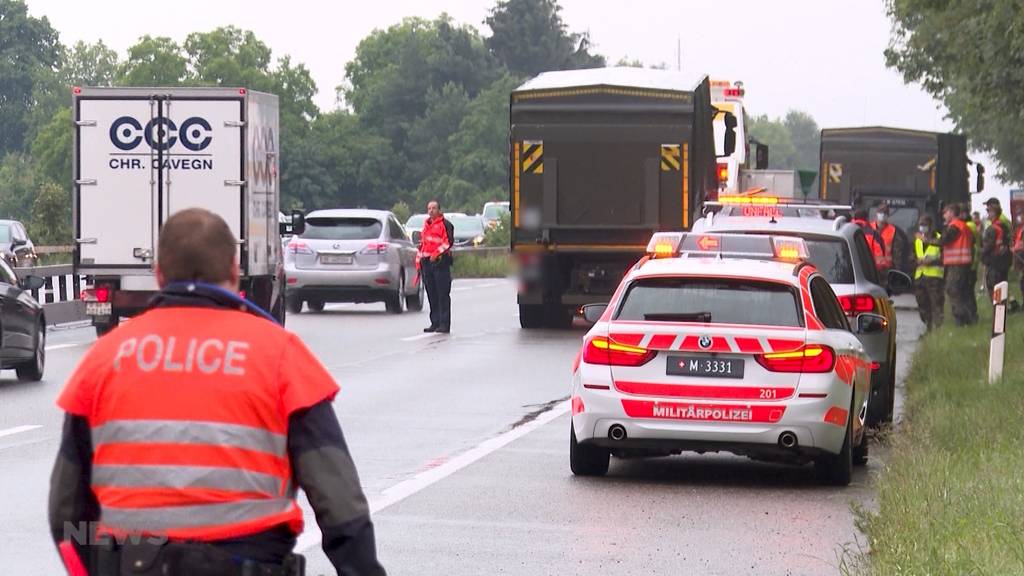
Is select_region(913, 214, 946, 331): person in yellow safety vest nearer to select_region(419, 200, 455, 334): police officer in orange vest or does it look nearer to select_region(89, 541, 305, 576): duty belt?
select_region(419, 200, 455, 334): police officer in orange vest

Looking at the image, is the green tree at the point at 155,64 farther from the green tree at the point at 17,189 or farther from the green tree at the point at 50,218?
the green tree at the point at 50,218

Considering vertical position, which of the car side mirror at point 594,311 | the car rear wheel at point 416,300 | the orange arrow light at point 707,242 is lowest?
the car rear wheel at point 416,300

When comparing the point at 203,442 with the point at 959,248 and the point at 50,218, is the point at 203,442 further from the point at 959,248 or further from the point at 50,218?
the point at 50,218

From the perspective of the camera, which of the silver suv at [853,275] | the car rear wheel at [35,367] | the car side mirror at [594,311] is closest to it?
the car side mirror at [594,311]

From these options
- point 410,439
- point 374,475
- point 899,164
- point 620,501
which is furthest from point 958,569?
point 899,164

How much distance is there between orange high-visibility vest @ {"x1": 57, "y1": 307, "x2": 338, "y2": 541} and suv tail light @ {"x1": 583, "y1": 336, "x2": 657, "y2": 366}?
7.59m

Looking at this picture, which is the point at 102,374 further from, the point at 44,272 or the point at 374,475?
the point at 44,272

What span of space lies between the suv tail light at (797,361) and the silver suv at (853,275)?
105 inches

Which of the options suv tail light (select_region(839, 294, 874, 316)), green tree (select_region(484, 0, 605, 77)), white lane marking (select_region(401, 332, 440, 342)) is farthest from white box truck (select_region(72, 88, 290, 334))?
green tree (select_region(484, 0, 605, 77))

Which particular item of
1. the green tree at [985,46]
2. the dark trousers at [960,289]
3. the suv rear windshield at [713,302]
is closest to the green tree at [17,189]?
the dark trousers at [960,289]

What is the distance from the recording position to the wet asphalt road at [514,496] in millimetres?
9508

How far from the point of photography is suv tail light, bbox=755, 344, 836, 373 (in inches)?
469

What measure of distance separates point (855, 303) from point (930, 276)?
12427 millimetres

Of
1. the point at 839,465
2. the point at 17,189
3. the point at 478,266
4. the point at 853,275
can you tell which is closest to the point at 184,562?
the point at 839,465
